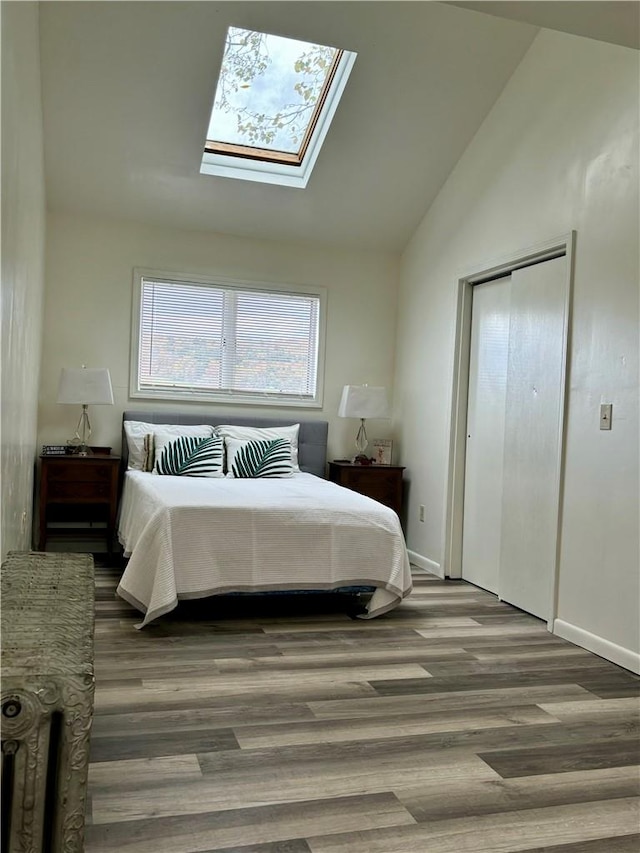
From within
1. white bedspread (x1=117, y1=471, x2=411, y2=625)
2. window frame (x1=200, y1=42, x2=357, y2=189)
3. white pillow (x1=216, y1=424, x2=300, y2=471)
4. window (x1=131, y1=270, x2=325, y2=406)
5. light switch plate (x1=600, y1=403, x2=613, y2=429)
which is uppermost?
window frame (x1=200, y1=42, x2=357, y2=189)

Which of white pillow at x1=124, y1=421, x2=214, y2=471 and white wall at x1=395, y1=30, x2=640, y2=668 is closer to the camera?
white wall at x1=395, y1=30, x2=640, y2=668

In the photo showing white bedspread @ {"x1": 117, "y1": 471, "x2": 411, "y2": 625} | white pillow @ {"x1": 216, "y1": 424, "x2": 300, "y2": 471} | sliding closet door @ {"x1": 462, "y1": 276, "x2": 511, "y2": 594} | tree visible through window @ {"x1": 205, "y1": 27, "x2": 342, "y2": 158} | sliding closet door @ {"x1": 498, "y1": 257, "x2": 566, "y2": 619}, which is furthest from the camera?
white pillow @ {"x1": 216, "y1": 424, "x2": 300, "y2": 471}

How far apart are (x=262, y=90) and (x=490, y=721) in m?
4.08

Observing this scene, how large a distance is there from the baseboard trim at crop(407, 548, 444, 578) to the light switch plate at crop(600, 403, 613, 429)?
6.36 ft

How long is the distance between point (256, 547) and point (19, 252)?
1.81 meters

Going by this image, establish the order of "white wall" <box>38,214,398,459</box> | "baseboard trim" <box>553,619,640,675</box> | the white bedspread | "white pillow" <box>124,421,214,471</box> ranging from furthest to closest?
1. "white wall" <box>38,214,398,459</box>
2. "white pillow" <box>124,421,214,471</box>
3. the white bedspread
4. "baseboard trim" <box>553,619,640,675</box>

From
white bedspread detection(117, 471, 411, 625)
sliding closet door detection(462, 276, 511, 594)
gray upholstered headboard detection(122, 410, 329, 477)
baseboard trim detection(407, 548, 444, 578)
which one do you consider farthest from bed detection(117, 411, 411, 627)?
gray upholstered headboard detection(122, 410, 329, 477)

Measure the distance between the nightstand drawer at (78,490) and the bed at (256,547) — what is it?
799mm

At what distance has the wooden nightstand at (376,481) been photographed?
18.4 ft

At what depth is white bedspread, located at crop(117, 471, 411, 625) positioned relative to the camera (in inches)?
145

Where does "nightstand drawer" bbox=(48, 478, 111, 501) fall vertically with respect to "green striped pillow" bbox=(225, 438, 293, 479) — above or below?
below

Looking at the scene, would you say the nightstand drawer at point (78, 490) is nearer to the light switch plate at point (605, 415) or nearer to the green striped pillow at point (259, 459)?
the green striped pillow at point (259, 459)

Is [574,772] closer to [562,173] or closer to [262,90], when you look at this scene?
[562,173]

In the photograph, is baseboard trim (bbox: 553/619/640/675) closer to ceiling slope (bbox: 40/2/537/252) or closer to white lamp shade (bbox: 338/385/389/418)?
white lamp shade (bbox: 338/385/389/418)
